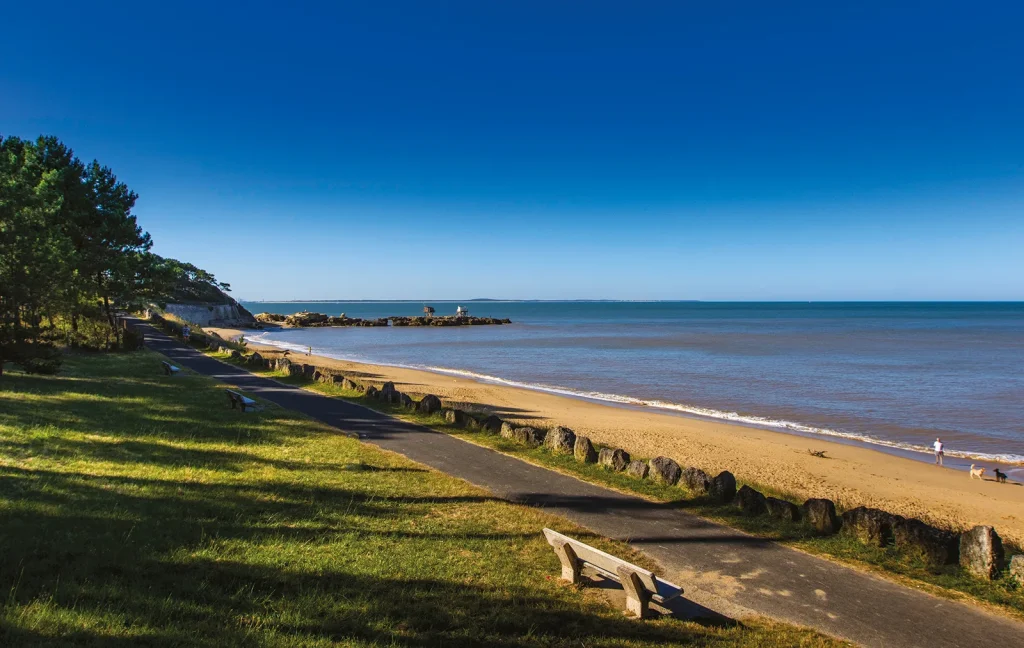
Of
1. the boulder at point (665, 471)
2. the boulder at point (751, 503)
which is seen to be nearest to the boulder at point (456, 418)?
the boulder at point (665, 471)

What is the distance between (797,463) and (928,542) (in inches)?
325

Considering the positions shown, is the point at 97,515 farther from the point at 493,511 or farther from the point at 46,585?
the point at 493,511

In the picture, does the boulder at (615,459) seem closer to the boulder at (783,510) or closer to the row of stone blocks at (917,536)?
→ the row of stone blocks at (917,536)

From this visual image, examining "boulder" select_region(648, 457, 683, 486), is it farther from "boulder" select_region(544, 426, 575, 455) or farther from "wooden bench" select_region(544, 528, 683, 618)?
"wooden bench" select_region(544, 528, 683, 618)

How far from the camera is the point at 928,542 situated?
23.2 feet

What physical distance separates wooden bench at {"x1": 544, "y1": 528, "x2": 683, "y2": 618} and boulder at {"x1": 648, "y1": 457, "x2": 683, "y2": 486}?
14.0 feet

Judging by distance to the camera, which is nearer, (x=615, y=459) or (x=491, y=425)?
(x=615, y=459)

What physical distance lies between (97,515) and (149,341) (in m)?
35.0

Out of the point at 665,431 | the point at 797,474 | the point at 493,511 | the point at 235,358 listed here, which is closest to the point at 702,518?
the point at 493,511

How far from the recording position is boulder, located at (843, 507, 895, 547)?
7.54m

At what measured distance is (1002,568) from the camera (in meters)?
6.70

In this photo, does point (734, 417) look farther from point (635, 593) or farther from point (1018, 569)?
point (635, 593)

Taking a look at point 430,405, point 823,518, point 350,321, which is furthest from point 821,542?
point 350,321

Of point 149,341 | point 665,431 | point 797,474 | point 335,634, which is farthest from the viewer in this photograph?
point 149,341
